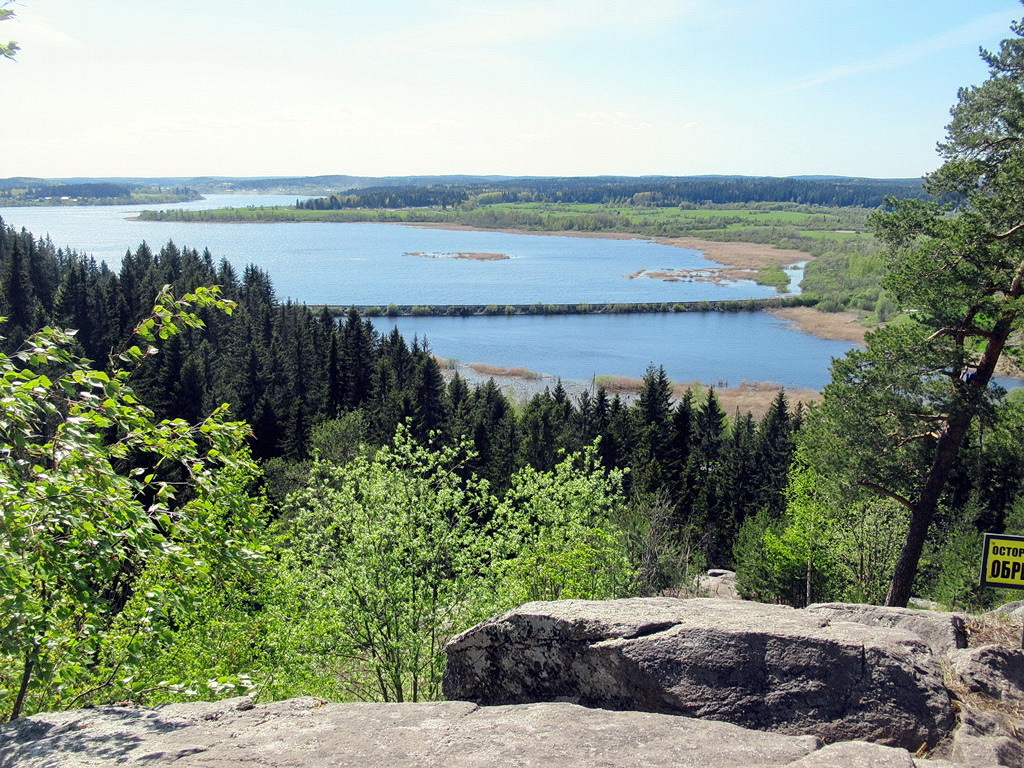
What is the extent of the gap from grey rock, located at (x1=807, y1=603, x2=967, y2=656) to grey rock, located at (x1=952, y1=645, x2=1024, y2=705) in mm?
395

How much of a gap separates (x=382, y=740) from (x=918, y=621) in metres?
7.66

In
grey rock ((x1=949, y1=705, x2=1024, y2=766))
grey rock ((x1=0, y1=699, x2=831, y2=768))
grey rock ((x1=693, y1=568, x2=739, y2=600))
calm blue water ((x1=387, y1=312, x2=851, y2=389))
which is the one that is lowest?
grey rock ((x1=693, y1=568, x2=739, y2=600))

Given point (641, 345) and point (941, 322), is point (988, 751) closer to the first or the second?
point (941, 322)

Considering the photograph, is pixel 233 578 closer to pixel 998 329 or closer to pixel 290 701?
pixel 290 701

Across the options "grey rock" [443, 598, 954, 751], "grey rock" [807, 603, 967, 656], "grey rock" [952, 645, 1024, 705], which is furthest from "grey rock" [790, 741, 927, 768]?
"grey rock" [807, 603, 967, 656]

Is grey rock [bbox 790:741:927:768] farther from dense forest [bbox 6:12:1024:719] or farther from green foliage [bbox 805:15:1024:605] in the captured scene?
green foliage [bbox 805:15:1024:605]

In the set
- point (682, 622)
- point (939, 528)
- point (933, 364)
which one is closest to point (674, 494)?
point (939, 528)

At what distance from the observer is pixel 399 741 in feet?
23.7

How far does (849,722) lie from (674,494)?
4603 centimetres

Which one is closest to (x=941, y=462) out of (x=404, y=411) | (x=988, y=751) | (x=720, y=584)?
(x=988, y=751)

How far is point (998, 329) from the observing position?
56.9 ft

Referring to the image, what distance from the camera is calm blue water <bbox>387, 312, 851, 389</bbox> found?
98.3 metres

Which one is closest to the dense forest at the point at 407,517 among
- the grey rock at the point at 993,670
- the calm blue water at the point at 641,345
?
the grey rock at the point at 993,670

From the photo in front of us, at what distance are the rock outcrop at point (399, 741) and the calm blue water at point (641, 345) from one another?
8575 centimetres
